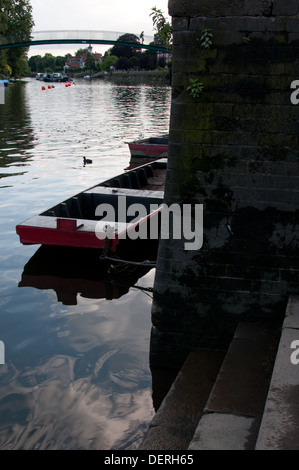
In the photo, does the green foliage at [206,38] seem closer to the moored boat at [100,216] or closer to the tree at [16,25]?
the moored boat at [100,216]

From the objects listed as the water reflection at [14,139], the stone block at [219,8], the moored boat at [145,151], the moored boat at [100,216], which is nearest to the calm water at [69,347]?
the moored boat at [100,216]

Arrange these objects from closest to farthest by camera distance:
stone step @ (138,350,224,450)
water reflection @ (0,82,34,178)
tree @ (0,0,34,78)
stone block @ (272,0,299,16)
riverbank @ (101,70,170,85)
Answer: stone step @ (138,350,224,450) → stone block @ (272,0,299,16) → water reflection @ (0,82,34,178) → tree @ (0,0,34,78) → riverbank @ (101,70,170,85)

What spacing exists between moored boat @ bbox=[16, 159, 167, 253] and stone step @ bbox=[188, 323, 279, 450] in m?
4.00

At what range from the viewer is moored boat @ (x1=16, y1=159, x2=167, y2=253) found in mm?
8781

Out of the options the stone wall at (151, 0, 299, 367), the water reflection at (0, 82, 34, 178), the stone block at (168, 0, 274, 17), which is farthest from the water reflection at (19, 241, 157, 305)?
the water reflection at (0, 82, 34, 178)

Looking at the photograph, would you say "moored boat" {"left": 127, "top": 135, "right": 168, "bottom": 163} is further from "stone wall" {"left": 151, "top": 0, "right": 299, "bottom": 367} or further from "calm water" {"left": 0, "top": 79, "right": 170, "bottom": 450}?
"stone wall" {"left": 151, "top": 0, "right": 299, "bottom": 367}

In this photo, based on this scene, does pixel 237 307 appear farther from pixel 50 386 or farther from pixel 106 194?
pixel 106 194

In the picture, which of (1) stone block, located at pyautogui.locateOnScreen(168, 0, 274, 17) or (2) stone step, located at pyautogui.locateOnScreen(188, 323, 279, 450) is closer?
(2) stone step, located at pyautogui.locateOnScreen(188, 323, 279, 450)

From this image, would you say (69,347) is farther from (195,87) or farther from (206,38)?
(206,38)

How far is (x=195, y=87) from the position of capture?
5090mm

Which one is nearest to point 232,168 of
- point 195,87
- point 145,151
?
point 195,87

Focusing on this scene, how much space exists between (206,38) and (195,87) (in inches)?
18.5

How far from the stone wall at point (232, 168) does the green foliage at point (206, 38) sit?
3 cm

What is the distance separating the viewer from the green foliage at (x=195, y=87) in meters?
5.07
